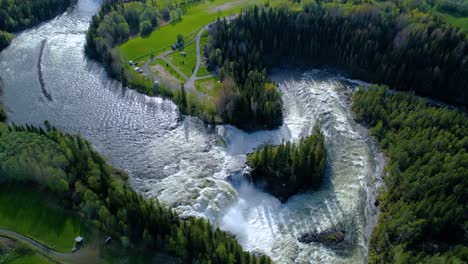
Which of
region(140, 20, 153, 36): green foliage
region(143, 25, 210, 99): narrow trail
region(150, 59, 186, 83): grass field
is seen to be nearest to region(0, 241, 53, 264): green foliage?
region(143, 25, 210, 99): narrow trail

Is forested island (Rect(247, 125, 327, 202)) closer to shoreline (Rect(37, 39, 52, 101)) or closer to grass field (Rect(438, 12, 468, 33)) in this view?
shoreline (Rect(37, 39, 52, 101))

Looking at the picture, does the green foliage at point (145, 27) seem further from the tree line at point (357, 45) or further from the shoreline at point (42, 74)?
the shoreline at point (42, 74)

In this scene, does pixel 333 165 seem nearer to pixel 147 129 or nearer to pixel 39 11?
pixel 147 129

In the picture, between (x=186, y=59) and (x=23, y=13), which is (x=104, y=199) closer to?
(x=186, y=59)

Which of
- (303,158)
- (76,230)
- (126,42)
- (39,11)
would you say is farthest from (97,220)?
(39,11)

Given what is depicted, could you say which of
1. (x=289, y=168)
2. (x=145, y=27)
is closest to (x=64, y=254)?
(x=289, y=168)
